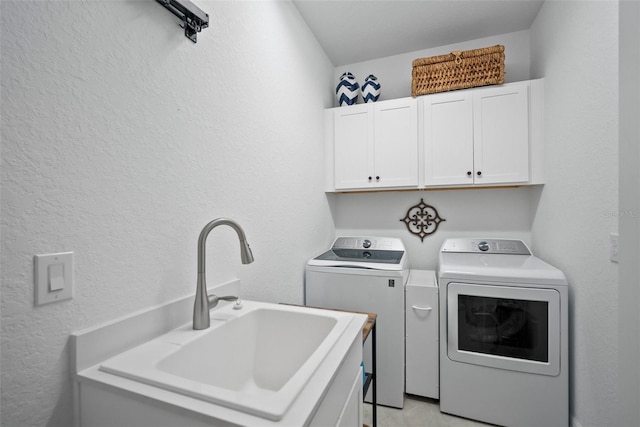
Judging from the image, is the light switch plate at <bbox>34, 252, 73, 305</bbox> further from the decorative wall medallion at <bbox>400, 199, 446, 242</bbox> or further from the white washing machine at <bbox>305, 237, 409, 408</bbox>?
the decorative wall medallion at <bbox>400, 199, 446, 242</bbox>

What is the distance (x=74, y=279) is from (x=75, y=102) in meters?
0.45

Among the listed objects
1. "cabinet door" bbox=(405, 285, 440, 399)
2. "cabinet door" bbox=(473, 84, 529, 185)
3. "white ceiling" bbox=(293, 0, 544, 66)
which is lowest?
"cabinet door" bbox=(405, 285, 440, 399)

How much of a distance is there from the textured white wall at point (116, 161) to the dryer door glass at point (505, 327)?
4.02 ft

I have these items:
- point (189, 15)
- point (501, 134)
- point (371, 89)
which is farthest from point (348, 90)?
point (189, 15)

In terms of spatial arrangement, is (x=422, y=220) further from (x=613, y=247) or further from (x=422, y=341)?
(x=613, y=247)

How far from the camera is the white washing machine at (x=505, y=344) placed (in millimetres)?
1599

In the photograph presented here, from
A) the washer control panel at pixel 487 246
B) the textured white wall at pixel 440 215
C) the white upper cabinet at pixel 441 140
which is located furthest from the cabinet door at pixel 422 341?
the white upper cabinet at pixel 441 140

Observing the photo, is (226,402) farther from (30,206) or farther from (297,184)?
(297,184)

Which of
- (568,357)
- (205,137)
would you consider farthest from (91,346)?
(568,357)

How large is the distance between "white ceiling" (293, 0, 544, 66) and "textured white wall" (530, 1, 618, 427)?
0.96ft

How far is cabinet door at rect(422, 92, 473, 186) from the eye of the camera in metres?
2.10

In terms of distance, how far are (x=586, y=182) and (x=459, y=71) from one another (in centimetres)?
117

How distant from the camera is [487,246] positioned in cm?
220

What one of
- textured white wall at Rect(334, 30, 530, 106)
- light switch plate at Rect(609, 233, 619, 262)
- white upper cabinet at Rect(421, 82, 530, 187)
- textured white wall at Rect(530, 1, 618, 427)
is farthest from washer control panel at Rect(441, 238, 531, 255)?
textured white wall at Rect(334, 30, 530, 106)
